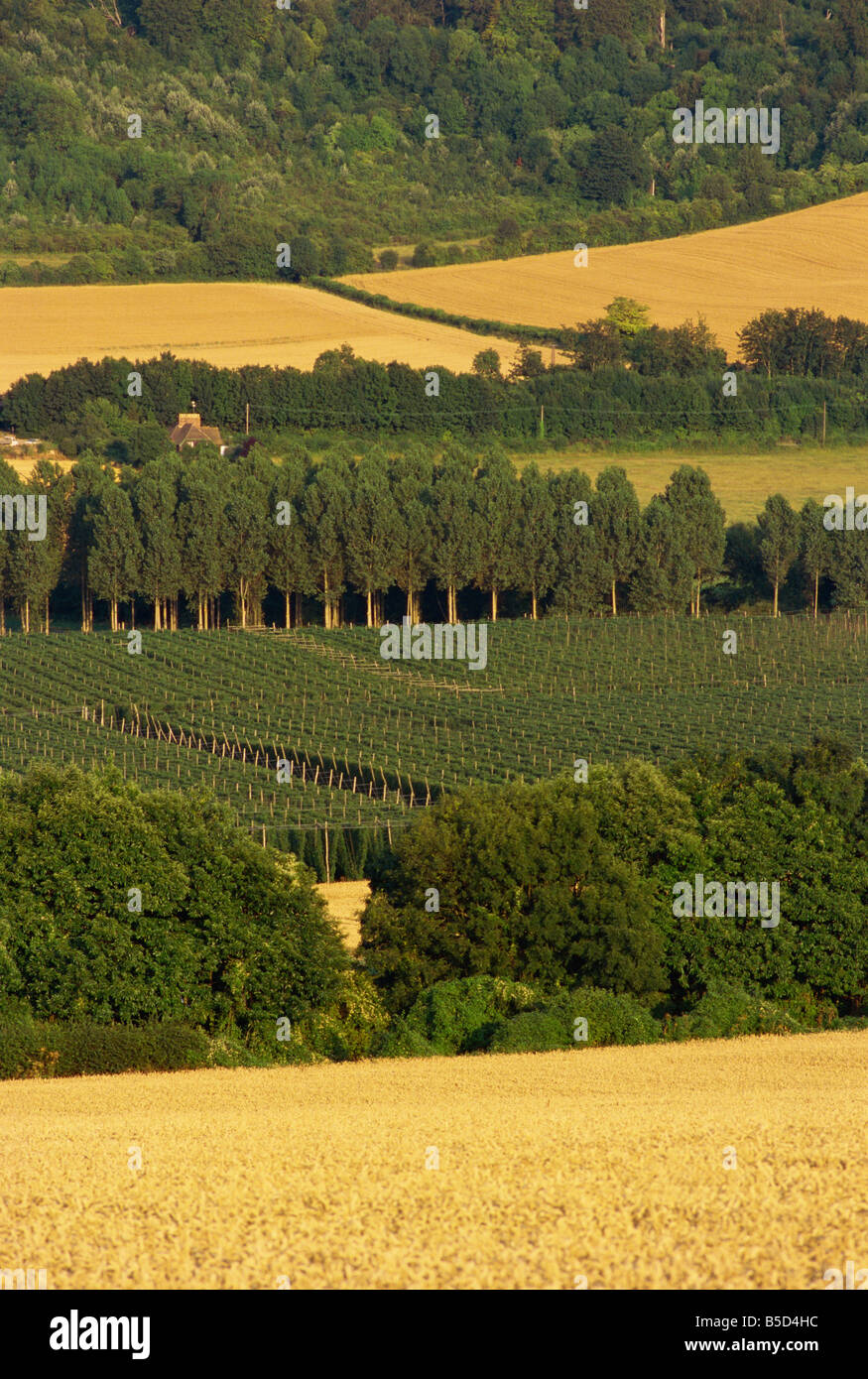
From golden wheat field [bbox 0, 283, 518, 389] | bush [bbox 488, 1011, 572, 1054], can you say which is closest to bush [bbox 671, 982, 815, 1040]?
bush [bbox 488, 1011, 572, 1054]

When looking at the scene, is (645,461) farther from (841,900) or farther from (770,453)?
(841,900)

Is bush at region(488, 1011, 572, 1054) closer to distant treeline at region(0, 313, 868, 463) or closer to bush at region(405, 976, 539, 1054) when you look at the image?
bush at region(405, 976, 539, 1054)

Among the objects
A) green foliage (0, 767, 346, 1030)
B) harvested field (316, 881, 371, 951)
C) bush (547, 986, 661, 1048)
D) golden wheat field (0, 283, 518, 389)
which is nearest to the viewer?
bush (547, 986, 661, 1048)

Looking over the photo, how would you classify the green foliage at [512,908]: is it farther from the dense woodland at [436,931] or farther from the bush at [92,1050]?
the bush at [92,1050]

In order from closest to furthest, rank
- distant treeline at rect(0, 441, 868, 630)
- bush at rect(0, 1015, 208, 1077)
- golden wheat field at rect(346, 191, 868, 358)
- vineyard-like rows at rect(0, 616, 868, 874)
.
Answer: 1. bush at rect(0, 1015, 208, 1077)
2. vineyard-like rows at rect(0, 616, 868, 874)
3. distant treeline at rect(0, 441, 868, 630)
4. golden wheat field at rect(346, 191, 868, 358)

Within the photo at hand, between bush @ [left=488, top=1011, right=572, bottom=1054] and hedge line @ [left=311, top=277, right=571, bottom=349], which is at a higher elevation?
hedge line @ [left=311, top=277, right=571, bottom=349]

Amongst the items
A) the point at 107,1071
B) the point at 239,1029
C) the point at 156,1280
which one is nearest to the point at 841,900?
the point at 239,1029

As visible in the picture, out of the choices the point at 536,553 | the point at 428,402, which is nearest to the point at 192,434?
the point at 428,402
